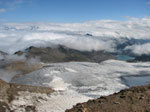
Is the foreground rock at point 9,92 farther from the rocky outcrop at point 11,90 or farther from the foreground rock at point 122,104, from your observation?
the foreground rock at point 122,104

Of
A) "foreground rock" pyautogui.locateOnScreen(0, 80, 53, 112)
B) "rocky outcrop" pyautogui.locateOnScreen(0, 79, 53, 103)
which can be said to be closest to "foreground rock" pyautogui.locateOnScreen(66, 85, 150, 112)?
"foreground rock" pyautogui.locateOnScreen(0, 80, 53, 112)

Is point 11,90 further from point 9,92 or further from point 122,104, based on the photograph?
point 122,104

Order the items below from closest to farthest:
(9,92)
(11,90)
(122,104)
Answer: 1. (122,104)
2. (9,92)
3. (11,90)

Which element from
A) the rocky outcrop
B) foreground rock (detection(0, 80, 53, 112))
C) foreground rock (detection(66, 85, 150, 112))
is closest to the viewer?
foreground rock (detection(66, 85, 150, 112))

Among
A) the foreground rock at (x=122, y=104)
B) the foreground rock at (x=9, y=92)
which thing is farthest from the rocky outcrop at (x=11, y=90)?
the foreground rock at (x=122, y=104)

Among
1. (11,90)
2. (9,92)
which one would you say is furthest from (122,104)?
(11,90)

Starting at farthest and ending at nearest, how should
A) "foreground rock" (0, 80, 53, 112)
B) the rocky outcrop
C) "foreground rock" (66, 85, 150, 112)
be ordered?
the rocky outcrop
"foreground rock" (0, 80, 53, 112)
"foreground rock" (66, 85, 150, 112)

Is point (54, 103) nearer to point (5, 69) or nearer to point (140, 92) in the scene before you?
point (140, 92)

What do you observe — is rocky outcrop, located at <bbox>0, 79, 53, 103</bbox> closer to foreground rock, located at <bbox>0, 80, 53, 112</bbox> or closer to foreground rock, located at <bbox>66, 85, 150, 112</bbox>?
foreground rock, located at <bbox>0, 80, 53, 112</bbox>

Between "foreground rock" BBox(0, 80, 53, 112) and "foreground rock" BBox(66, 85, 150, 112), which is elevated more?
"foreground rock" BBox(66, 85, 150, 112)

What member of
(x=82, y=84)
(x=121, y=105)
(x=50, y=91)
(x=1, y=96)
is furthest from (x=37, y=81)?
(x=121, y=105)

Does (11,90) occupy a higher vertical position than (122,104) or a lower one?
lower
